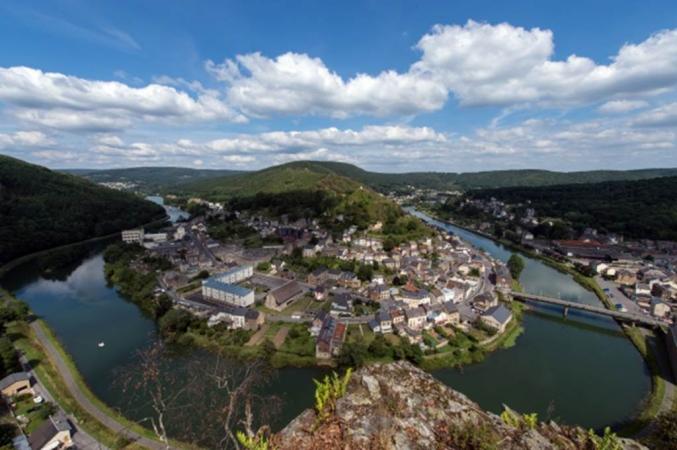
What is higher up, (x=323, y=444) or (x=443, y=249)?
(x=323, y=444)

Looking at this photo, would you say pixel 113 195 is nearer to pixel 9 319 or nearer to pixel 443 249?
pixel 9 319

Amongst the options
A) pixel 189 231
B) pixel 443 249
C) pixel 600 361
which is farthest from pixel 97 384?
pixel 189 231

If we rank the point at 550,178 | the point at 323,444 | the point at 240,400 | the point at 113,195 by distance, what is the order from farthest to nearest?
1. the point at 550,178
2. the point at 113,195
3. the point at 240,400
4. the point at 323,444

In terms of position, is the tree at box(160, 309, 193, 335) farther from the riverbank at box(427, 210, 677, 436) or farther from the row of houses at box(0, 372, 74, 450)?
the riverbank at box(427, 210, 677, 436)

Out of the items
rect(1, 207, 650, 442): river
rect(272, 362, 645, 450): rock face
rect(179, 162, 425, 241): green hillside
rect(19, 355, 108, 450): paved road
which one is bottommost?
rect(1, 207, 650, 442): river

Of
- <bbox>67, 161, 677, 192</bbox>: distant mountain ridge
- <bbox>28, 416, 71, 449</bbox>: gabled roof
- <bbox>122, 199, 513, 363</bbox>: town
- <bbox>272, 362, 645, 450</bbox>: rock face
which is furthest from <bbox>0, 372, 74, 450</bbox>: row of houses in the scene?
<bbox>67, 161, 677, 192</bbox>: distant mountain ridge

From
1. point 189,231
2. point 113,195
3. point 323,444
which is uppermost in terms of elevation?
point 323,444

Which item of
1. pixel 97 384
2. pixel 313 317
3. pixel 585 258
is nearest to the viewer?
pixel 97 384
